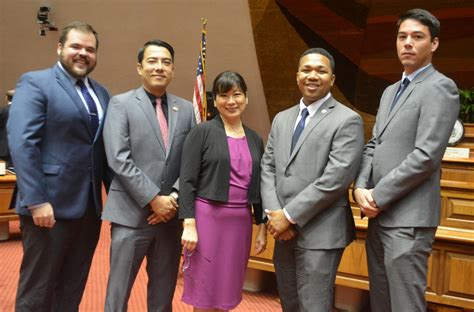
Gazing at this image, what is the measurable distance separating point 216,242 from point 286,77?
442 centimetres

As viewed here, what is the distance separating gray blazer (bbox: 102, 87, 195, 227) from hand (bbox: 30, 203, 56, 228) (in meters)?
0.24

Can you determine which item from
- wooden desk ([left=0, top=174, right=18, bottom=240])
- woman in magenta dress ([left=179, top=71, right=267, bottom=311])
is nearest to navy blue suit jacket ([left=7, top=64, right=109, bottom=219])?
woman in magenta dress ([left=179, top=71, right=267, bottom=311])

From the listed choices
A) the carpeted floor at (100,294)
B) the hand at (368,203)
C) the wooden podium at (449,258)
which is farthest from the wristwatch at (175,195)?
the wooden podium at (449,258)

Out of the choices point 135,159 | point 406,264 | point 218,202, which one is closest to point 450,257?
point 406,264

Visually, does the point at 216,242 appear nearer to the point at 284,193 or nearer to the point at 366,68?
the point at 284,193

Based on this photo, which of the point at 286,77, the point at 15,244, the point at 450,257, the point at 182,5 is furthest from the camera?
the point at 182,5

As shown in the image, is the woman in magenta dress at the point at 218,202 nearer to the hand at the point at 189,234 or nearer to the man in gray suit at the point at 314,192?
the hand at the point at 189,234

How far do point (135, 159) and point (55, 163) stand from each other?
1.20 feet

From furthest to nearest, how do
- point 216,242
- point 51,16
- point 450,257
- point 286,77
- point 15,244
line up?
point 51,16
point 286,77
point 15,244
point 450,257
point 216,242

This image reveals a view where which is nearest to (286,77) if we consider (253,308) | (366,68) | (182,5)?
(366,68)

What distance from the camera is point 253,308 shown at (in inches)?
143

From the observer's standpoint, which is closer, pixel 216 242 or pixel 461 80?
pixel 216 242

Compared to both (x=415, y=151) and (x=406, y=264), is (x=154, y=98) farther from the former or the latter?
(x=406, y=264)

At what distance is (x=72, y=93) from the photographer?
2.40m
